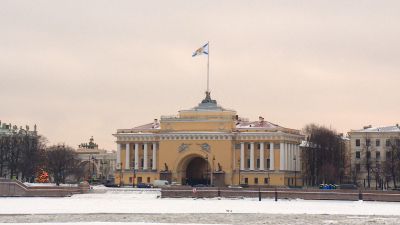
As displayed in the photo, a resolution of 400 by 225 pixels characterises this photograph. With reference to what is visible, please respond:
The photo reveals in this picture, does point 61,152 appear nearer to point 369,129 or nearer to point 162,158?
point 162,158

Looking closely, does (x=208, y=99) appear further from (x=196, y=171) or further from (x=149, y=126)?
(x=196, y=171)

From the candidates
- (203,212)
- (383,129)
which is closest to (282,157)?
(383,129)

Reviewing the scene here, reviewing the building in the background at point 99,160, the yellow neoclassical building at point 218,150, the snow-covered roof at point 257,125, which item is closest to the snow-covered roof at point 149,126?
the yellow neoclassical building at point 218,150

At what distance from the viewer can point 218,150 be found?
109 m

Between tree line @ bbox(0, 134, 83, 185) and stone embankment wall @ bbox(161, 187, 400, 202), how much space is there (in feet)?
119

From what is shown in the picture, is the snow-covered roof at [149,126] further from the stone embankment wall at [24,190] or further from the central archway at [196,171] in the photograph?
the stone embankment wall at [24,190]

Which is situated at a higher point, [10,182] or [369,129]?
[369,129]

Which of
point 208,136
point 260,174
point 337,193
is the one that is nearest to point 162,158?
point 208,136

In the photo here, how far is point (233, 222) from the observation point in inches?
2014

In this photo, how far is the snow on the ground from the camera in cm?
5981

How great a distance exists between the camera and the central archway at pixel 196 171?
113562 millimetres

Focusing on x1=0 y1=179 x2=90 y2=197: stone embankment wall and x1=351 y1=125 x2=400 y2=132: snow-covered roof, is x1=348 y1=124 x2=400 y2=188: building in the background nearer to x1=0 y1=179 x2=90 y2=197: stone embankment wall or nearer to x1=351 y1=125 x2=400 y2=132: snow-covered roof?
x1=351 y1=125 x2=400 y2=132: snow-covered roof

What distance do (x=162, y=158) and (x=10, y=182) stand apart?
112 ft

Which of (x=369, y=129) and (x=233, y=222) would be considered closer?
(x=233, y=222)
